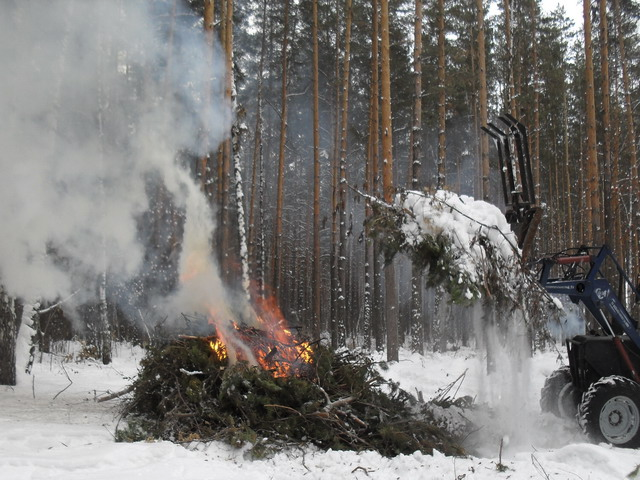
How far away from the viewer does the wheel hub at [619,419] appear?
6219 mm

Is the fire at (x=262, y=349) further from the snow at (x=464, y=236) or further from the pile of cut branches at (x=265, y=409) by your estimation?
the snow at (x=464, y=236)

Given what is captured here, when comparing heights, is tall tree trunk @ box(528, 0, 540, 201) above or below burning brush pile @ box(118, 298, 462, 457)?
above

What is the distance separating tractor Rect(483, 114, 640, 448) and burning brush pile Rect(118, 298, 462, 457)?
2093 mm

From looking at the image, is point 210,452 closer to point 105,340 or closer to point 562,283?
point 562,283

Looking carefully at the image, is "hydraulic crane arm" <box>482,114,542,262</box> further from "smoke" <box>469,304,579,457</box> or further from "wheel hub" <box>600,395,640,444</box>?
"wheel hub" <box>600,395,640,444</box>

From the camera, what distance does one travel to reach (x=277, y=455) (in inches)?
199

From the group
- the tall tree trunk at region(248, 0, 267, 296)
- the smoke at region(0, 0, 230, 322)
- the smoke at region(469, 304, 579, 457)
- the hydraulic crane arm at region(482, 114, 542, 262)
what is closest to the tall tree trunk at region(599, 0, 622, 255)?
the hydraulic crane arm at region(482, 114, 542, 262)

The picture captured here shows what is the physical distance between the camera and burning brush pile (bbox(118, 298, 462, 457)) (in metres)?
5.35

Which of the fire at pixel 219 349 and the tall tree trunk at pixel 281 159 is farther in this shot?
the tall tree trunk at pixel 281 159

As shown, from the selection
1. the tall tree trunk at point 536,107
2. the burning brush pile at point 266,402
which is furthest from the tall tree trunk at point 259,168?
the burning brush pile at point 266,402

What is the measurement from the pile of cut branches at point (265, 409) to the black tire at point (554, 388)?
238 centimetres

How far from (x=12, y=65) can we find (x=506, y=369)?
8074 millimetres

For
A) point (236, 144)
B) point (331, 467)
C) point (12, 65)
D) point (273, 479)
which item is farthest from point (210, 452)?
point (236, 144)

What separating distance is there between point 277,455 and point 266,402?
689 millimetres
